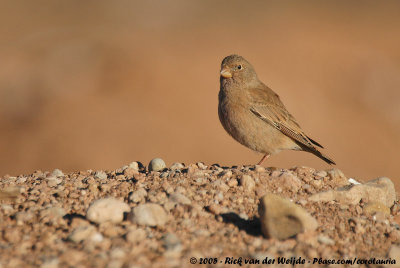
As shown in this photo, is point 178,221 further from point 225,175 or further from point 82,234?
point 225,175

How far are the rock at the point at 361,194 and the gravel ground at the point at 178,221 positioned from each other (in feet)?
0.06

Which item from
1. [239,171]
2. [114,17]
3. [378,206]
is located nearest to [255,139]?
[239,171]

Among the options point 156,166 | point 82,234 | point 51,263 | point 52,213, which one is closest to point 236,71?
point 156,166

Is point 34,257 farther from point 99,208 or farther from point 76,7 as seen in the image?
point 76,7

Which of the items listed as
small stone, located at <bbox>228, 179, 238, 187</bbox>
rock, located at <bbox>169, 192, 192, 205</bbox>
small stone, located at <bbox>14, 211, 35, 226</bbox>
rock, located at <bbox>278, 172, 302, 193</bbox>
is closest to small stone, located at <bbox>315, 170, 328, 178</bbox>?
rock, located at <bbox>278, 172, 302, 193</bbox>

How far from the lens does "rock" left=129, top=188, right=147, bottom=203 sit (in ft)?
15.1

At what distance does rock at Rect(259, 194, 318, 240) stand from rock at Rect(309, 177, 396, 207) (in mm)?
1018

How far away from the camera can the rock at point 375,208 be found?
5154 millimetres

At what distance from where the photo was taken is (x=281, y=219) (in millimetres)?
4105

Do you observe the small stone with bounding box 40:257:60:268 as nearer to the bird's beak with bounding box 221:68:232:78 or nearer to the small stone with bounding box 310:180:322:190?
the small stone with bounding box 310:180:322:190

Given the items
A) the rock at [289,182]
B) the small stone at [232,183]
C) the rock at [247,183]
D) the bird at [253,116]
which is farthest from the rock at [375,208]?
the bird at [253,116]

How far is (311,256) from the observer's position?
3.86m

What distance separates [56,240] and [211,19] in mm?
24953

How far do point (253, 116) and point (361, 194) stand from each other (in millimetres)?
2391
